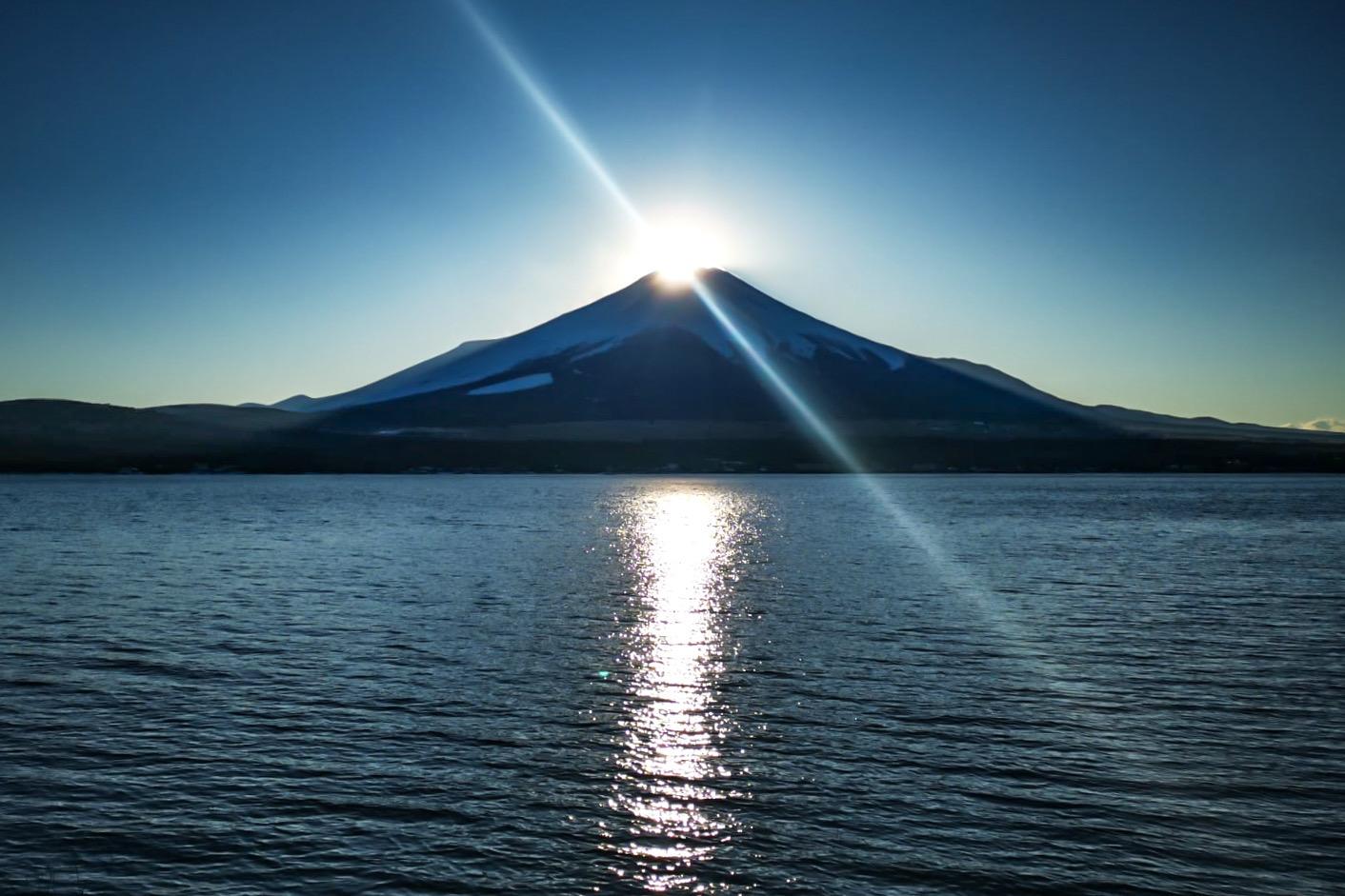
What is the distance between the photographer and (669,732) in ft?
66.6

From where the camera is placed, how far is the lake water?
13617 millimetres

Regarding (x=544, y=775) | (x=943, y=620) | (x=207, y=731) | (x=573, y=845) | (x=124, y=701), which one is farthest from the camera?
(x=943, y=620)

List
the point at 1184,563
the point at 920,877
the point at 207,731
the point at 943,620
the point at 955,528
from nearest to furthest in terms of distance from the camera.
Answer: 1. the point at 920,877
2. the point at 207,731
3. the point at 943,620
4. the point at 1184,563
5. the point at 955,528

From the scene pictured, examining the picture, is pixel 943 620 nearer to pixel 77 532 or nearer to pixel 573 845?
pixel 573 845

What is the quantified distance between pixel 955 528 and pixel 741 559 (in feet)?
114

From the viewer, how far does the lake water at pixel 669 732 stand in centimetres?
1362

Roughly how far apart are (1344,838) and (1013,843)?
16.3 feet

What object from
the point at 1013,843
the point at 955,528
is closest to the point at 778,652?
the point at 1013,843

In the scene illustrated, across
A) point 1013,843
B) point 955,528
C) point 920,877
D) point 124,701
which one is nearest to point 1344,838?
point 1013,843

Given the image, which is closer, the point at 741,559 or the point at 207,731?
the point at 207,731

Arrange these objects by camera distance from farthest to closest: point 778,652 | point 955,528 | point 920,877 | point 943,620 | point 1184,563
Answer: point 955,528 < point 1184,563 < point 943,620 < point 778,652 < point 920,877

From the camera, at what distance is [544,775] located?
17.3m

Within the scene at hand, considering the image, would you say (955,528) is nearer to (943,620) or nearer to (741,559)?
(741,559)

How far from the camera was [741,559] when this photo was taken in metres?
59.6
